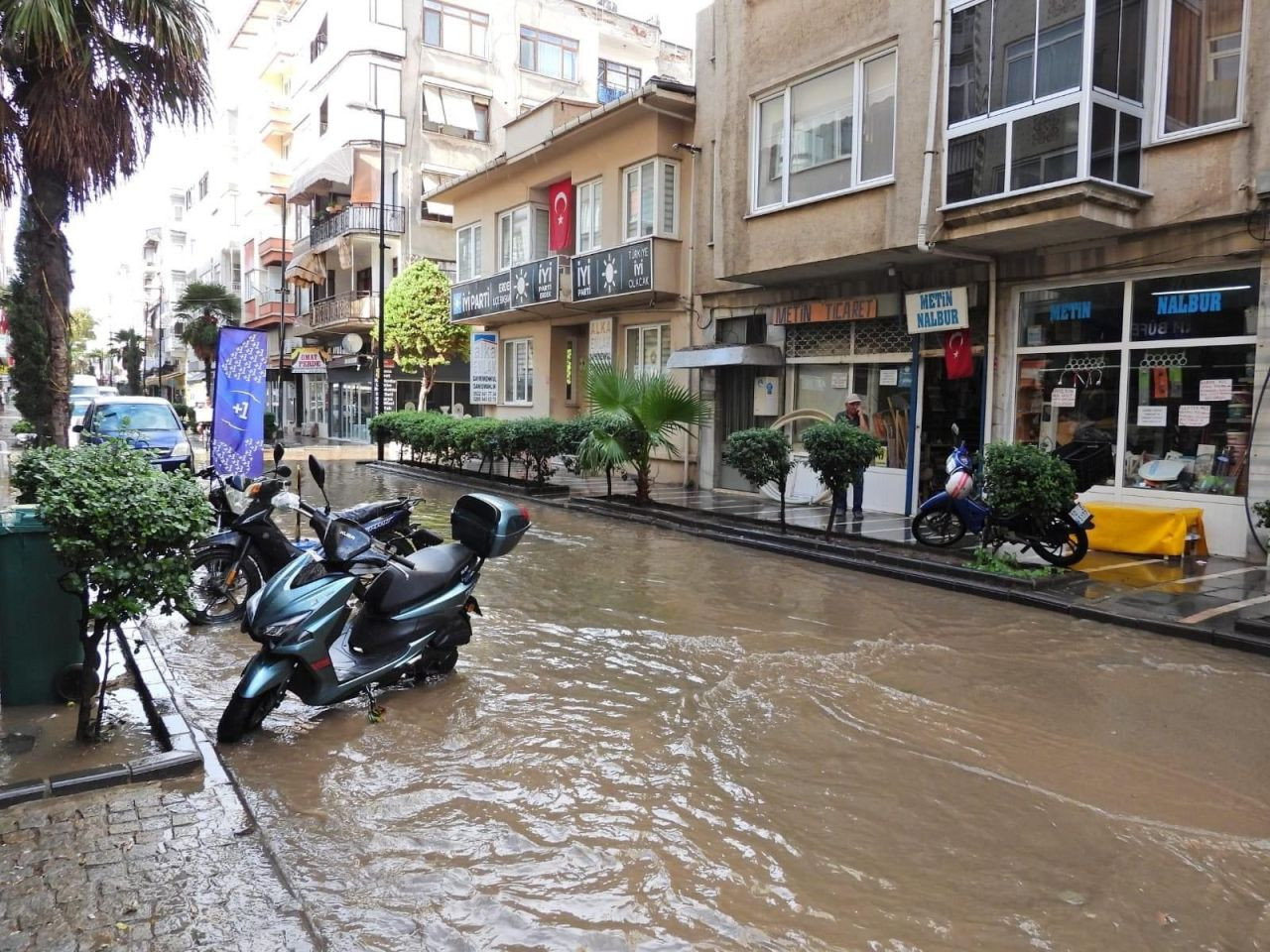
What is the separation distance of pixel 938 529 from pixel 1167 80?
5.68 metres

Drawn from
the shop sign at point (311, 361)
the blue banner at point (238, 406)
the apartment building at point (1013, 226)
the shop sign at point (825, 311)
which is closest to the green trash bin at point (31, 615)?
the blue banner at point (238, 406)

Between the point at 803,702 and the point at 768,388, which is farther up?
the point at 768,388

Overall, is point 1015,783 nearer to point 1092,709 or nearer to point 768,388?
point 1092,709

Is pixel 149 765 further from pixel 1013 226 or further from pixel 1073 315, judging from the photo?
pixel 1073 315

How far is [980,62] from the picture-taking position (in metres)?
11.7

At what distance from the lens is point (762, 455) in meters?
11.8

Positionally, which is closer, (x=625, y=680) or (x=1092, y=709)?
(x=1092, y=709)

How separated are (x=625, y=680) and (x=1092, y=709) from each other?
2845mm

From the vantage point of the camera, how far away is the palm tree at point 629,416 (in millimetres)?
13680

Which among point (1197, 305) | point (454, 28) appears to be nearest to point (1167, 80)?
point (1197, 305)

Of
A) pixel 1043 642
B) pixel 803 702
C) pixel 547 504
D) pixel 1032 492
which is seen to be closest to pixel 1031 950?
pixel 803 702

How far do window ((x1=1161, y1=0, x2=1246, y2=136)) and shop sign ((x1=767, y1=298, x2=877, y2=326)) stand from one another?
457 cm

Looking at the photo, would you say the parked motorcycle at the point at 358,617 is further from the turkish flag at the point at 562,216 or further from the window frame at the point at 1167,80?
the turkish flag at the point at 562,216

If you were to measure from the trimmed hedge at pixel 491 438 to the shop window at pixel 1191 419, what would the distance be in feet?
25.9
